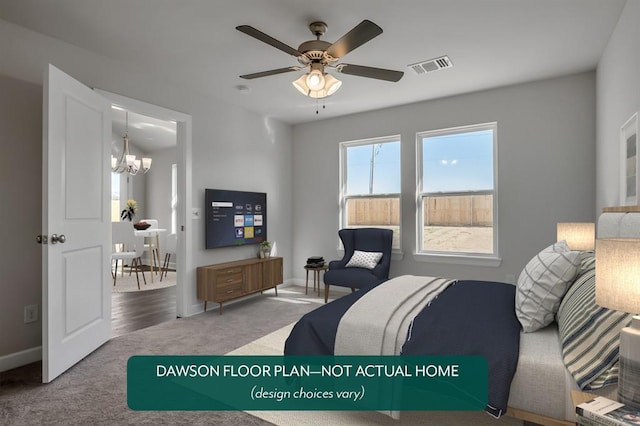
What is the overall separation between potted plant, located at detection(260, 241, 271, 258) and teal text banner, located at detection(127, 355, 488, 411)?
7.67 feet

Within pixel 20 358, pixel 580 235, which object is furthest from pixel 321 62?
pixel 20 358

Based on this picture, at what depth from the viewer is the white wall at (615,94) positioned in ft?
7.95

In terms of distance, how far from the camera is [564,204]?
4004mm

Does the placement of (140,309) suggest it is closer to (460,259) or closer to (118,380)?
(118,380)

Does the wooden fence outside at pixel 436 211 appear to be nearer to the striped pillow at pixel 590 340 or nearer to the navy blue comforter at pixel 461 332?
the navy blue comforter at pixel 461 332

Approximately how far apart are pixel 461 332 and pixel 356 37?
1890 millimetres

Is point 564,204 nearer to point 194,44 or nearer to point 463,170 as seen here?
point 463,170

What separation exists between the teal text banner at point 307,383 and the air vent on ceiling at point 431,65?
2.90 metres

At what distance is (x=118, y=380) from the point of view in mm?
2588

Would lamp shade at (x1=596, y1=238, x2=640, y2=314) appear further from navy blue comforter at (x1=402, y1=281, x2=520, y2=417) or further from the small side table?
the small side table

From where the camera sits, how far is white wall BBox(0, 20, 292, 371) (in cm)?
285

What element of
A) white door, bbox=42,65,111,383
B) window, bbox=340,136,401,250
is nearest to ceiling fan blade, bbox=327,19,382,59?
white door, bbox=42,65,111,383

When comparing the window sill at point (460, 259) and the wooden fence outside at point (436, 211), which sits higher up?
the wooden fence outside at point (436, 211)

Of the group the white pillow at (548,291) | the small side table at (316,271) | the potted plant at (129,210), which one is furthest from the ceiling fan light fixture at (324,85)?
the potted plant at (129,210)
